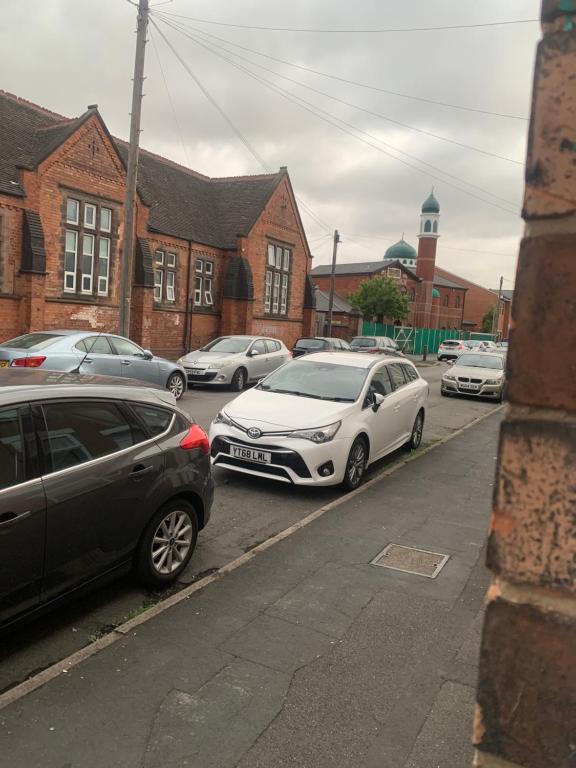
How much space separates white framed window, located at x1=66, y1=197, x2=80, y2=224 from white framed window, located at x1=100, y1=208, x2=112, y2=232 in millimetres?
1084

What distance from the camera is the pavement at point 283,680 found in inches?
114

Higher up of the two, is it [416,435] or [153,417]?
[153,417]

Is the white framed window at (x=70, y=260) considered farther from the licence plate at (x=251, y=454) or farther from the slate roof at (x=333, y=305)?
the slate roof at (x=333, y=305)

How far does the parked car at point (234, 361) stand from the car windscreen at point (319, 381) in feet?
25.9

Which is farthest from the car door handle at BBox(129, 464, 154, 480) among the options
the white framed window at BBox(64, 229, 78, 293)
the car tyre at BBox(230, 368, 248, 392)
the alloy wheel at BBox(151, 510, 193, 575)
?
the white framed window at BBox(64, 229, 78, 293)

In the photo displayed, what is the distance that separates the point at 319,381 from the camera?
8570 mm

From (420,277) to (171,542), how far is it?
239ft

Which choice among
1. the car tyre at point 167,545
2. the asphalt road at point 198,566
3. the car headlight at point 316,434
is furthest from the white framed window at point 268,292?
the car tyre at point 167,545

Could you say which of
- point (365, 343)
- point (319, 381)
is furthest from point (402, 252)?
point (319, 381)

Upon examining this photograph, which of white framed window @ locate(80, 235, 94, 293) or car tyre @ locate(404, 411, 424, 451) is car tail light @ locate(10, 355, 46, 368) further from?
white framed window @ locate(80, 235, 94, 293)

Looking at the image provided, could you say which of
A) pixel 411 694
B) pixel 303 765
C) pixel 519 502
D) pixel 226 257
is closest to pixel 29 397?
pixel 303 765

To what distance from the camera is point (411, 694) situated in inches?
134

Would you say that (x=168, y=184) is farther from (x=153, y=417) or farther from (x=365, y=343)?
(x=153, y=417)

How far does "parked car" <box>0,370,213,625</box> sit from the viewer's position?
3512 mm
